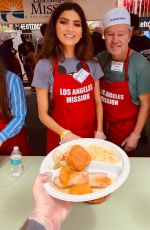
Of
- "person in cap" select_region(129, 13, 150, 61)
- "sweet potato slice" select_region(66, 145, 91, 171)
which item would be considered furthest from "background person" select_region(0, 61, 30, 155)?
"person in cap" select_region(129, 13, 150, 61)

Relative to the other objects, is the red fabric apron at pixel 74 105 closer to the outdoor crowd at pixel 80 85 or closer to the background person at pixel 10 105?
the outdoor crowd at pixel 80 85

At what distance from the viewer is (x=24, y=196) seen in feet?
3.85

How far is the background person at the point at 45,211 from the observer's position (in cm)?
77

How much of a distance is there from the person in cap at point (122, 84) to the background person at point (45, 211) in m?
1.01

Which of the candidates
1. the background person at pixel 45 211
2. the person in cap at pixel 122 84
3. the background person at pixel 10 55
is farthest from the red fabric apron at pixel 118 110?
the background person at pixel 10 55

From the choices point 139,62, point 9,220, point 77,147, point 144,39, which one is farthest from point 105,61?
point 144,39

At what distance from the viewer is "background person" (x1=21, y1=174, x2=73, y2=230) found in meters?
0.77

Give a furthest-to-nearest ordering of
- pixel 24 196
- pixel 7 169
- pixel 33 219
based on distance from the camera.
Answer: pixel 7 169 < pixel 24 196 < pixel 33 219

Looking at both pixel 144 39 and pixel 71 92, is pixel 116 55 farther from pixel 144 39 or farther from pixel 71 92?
pixel 144 39

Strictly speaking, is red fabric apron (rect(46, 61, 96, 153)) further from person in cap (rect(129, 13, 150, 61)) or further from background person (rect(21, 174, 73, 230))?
person in cap (rect(129, 13, 150, 61))

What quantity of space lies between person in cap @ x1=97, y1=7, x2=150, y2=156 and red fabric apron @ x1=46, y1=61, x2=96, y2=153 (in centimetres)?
16

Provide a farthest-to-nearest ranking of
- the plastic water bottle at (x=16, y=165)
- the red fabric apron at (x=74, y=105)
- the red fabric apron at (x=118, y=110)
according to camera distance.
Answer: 1. the red fabric apron at (x=118, y=110)
2. the red fabric apron at (x=74, y=105)
3. the plastic water bottle at (x=16, y=165)

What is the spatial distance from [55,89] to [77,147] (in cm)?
66

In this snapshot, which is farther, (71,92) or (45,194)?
(71,92)
